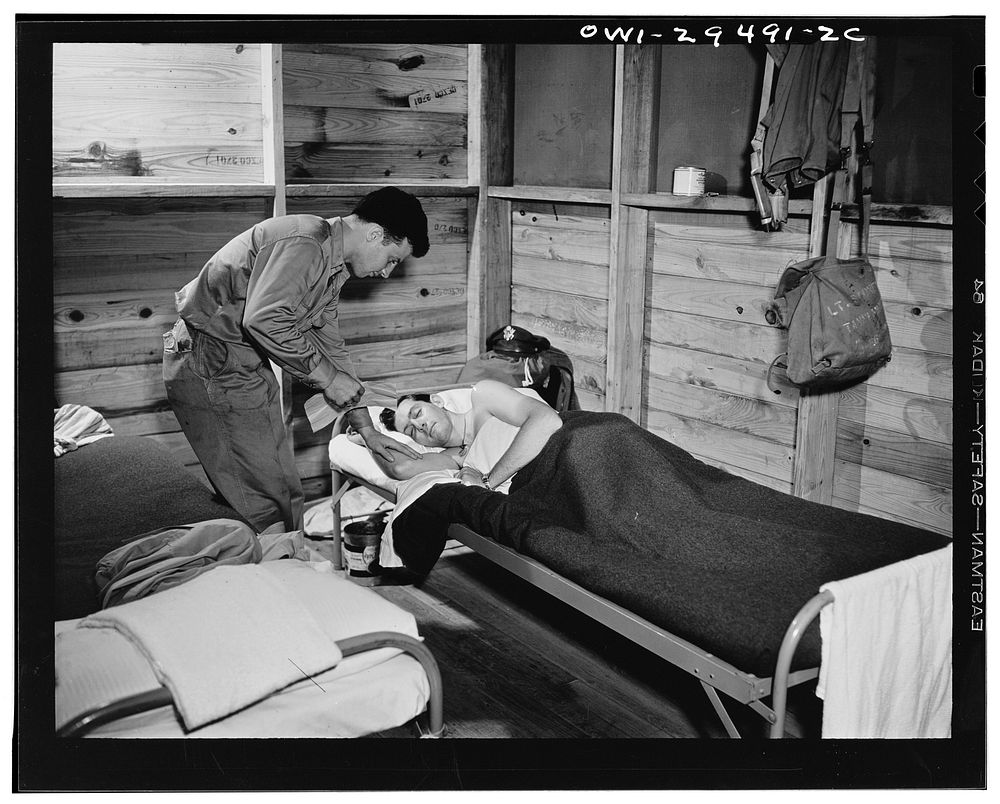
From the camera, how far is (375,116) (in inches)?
98.0

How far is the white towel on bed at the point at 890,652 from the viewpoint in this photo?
1.94m

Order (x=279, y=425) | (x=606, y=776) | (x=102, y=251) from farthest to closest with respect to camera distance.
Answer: (x=279, y=425) < (x=102, y=251) < (x=606, y=776)

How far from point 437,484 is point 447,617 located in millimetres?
349

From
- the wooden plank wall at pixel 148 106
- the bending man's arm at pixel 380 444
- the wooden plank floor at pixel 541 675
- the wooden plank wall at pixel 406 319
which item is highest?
the wooden plank wall at pixel 148 106

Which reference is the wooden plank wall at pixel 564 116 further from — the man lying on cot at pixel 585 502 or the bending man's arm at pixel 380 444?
the bending man's arm at pixel 380 444

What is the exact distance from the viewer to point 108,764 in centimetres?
196

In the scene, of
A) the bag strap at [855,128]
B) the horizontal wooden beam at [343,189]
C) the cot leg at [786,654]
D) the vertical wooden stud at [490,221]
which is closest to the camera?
the cot leg at [786,654]

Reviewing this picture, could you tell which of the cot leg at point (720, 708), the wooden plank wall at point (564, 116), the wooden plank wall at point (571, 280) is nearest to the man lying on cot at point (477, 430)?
the wooden plank wall at point (571, 280)

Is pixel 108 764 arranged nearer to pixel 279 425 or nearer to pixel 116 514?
pixel 116 514

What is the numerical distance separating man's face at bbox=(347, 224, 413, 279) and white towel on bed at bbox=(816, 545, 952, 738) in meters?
1.23

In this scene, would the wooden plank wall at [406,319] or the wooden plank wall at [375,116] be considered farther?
the wooden plank wall at [406,319]

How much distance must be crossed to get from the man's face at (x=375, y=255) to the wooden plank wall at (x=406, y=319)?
3cm

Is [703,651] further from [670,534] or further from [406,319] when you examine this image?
[406,319]

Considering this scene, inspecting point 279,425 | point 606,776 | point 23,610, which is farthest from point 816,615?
point 23,610
